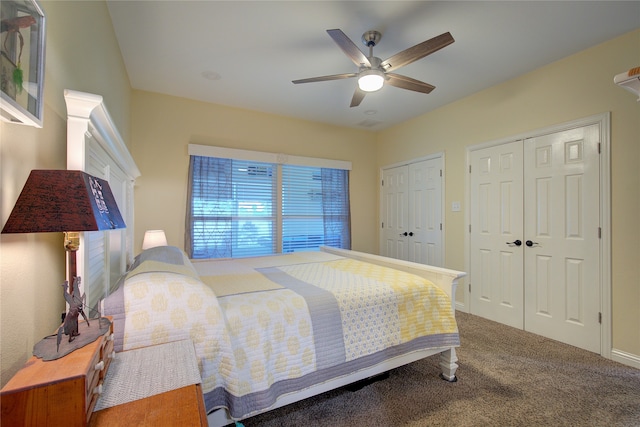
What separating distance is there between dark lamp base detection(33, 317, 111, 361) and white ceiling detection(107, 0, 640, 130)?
2.11 metres

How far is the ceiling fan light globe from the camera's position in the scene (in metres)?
2.13

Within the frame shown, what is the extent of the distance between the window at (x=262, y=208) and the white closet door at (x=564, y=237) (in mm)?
2496

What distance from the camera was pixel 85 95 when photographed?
41.1 inches

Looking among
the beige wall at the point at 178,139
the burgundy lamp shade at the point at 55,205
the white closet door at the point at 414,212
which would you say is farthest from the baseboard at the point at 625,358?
the beige wall at the point at 178,139

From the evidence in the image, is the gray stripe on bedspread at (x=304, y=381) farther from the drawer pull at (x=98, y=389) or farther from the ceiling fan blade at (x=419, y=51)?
the ceiling fan blade at (x=419, y=51)

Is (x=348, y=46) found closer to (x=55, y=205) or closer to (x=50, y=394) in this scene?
(x=55, y=205)

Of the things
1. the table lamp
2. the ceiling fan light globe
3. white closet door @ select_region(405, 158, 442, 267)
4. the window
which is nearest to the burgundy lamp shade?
the table lamp

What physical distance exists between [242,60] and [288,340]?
254 centimetres

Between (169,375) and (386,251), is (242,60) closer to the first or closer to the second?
(169,375)

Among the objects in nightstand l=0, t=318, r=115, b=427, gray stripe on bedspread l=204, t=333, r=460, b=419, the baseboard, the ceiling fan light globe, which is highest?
the ceiling fan light globe

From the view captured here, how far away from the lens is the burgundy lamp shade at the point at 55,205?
0.69 meters

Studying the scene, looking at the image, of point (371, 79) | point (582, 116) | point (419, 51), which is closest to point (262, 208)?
point (371, 79)

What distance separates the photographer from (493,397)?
5.80ft

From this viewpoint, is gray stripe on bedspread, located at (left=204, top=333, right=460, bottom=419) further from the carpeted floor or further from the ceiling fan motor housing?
the ceiling fan motor housing
